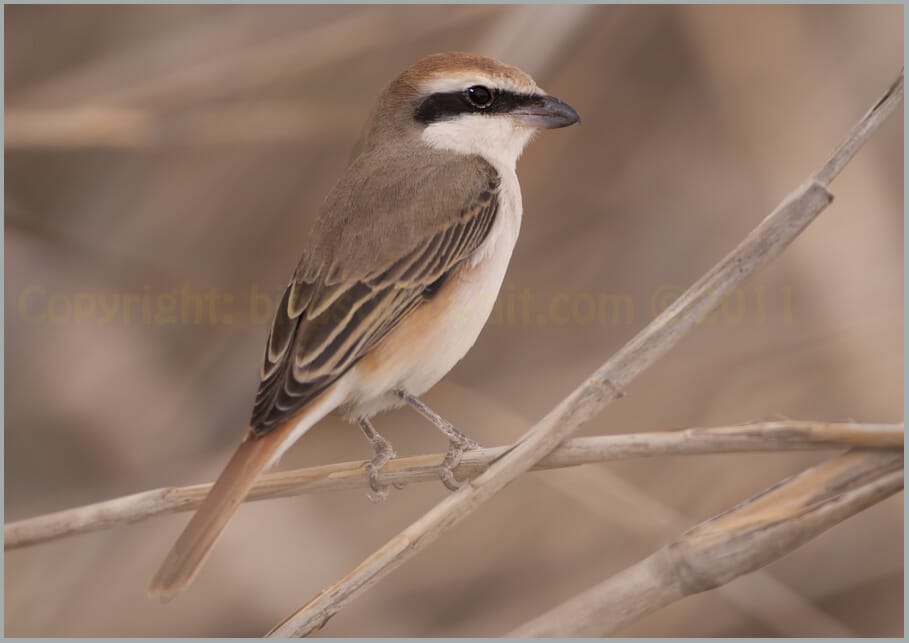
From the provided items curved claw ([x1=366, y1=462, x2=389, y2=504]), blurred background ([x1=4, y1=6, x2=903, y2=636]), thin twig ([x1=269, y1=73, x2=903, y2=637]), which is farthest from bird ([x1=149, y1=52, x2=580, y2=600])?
blurred background ([x1=4, y1=6, x2=903, y2=636])

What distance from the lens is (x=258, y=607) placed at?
3.45 m

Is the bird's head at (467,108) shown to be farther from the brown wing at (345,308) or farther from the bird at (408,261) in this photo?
the brown wing at (345,308)

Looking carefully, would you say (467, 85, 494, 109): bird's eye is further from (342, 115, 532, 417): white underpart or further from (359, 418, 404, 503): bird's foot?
(359, 418, 404, 503): bird's foot

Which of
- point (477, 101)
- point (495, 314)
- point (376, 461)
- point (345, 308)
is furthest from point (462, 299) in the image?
point (495, 314)

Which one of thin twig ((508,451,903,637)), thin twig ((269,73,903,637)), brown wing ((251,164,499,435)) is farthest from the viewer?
brown wing ((251,164,499,435))

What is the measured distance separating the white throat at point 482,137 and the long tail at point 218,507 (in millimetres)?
962

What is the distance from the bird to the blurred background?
0.47 m

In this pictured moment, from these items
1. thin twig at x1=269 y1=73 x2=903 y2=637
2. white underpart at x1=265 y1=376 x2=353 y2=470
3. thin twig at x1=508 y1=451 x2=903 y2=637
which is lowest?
thin twig at x1=508 y1=451 x2=903 y2=637

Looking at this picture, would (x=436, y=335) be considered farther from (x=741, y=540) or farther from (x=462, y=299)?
(x=741, y=540)

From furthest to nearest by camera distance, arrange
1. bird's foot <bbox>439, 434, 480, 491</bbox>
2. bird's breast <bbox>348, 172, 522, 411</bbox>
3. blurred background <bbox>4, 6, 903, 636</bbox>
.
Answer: blurred background <bbox>4, 6, 903, 636</bbox>
bird's breast <bbox>348, 172, 522, 411</bbox>
bird's foot <bbox>439, 434, 480, 491</bbox>

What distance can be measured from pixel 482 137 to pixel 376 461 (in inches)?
39.6

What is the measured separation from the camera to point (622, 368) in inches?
80.6

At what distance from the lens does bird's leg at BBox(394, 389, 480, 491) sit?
2.17 metres

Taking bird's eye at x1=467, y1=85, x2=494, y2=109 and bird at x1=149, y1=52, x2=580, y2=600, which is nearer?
bird at x1=149, y1=52, x2=580, y2=600
